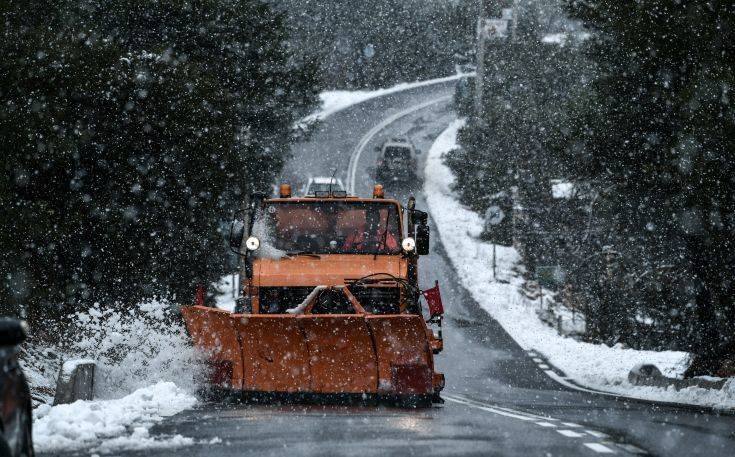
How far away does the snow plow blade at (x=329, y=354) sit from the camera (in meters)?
10.0

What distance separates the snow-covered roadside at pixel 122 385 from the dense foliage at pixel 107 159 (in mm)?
2079

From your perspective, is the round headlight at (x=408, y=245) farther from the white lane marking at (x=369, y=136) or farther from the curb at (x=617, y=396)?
the white lane marking at (x=369, y=136)

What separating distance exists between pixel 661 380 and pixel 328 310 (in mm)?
6743

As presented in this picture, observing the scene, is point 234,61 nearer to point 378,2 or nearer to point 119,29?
point 119,29

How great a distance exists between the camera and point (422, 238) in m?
11.5

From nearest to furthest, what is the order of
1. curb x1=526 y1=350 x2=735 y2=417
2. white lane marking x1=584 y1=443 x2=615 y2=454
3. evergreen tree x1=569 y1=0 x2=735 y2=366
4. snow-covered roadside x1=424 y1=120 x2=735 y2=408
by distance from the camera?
white lane marking x1=584 y1=443 x2=615 y2=454
curb x1=526 y1=350 x2=735 y2=417
evergreen tree x1=569 y1=0 x2=735 y2=366
snow-covered roadside x1=424 y1=120 x2=735 y2=408

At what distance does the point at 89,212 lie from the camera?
19.8 metres

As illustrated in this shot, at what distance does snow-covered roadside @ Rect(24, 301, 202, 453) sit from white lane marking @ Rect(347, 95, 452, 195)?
1079 inches

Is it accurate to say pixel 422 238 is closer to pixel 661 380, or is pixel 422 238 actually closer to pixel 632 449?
pixel 632 449

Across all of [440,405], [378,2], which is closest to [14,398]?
[440,405]

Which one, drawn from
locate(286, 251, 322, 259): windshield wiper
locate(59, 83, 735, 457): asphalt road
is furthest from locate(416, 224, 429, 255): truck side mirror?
locate(59, 83, 735, 457): asphalt road

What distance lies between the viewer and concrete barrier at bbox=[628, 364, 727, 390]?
13241 millimetres

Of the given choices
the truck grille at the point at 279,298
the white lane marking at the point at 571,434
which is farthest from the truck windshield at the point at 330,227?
the white lane marking at the point at 571,434

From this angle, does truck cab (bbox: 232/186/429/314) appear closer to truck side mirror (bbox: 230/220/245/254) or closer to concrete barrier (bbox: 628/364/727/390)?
truck side mirror (bbox: 230/220/245/254)
